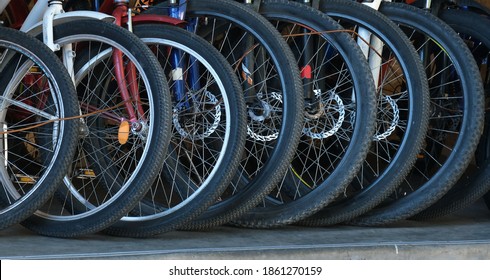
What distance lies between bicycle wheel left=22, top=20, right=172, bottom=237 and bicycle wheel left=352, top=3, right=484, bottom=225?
107 centimetres

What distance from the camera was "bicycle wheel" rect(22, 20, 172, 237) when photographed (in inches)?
141

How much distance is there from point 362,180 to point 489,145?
2.01 feet

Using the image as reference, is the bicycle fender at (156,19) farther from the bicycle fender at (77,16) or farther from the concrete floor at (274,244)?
the concrete floor at (274,244)

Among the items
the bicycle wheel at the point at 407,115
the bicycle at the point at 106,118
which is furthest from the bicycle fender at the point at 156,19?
the bicycle wheel at the point at 407,115

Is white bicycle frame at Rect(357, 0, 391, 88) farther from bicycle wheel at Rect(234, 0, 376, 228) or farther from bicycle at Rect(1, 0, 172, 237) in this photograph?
bicycle at Rect(1, 0, 172, 237)

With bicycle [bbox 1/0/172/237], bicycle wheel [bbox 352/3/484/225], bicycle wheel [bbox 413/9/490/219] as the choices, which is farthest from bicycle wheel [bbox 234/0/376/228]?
bicycle [bbox 1/0/172/237]

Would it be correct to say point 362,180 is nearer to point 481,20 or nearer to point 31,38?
point 481,20

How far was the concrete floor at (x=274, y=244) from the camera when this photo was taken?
136 inches

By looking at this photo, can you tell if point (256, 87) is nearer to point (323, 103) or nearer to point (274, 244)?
point (323, 103)

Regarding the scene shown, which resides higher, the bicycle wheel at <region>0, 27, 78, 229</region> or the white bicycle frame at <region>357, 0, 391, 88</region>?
the white bicycle frame at <region>357, 0, 391, 88</region>

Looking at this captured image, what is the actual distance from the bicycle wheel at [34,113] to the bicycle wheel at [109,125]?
0.12 metres

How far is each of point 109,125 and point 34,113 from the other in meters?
0.48

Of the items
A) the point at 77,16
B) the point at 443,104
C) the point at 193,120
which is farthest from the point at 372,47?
the point at 77,16

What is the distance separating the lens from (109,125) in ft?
14.0
